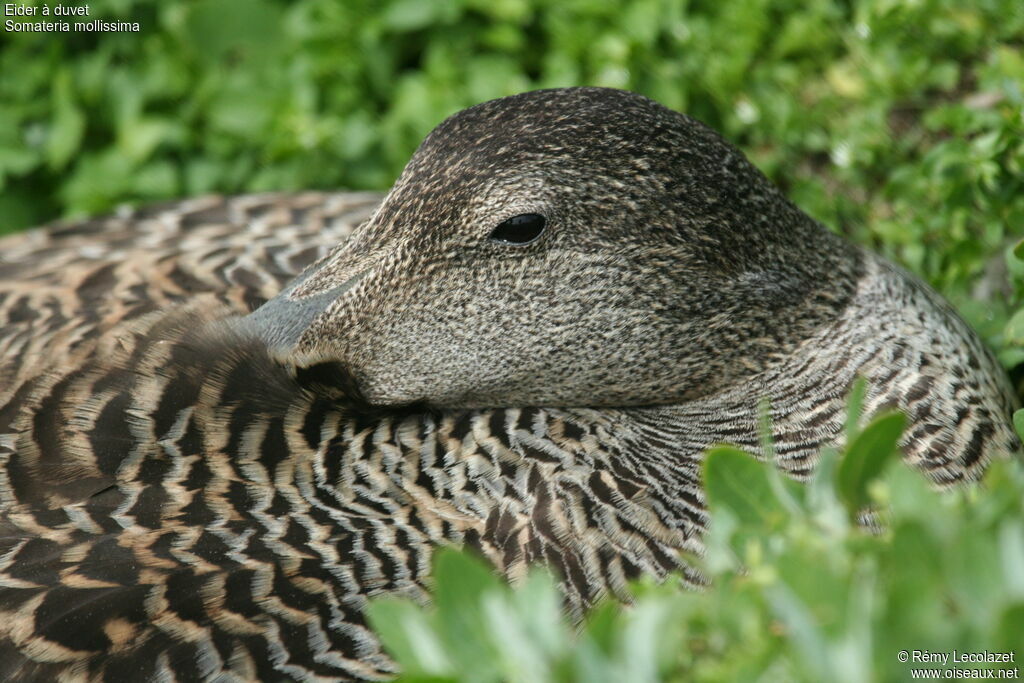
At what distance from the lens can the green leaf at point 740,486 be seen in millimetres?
1678

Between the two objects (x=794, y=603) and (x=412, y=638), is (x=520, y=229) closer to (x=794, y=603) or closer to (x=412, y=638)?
(x=412, y=638)

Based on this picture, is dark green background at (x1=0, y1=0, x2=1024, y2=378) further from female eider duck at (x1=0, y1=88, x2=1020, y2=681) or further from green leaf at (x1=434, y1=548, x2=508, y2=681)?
green leaf at (x1=434, y1=548, x2=508, y2=681)

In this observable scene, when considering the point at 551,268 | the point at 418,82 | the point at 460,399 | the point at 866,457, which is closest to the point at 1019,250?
the point at 551,268

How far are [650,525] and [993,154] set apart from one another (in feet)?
4.87

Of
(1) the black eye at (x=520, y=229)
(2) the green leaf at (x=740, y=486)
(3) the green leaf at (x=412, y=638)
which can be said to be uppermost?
(1) the black eye at (x=520, y=229)

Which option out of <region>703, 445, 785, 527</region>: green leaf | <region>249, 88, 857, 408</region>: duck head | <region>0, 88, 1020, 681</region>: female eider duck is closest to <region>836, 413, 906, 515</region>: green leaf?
<region>703, 445, 785, 527</region>: green leaf

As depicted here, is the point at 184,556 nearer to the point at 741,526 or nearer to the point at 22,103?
the point at 741,526

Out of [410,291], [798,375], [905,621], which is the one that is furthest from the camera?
[798,375]

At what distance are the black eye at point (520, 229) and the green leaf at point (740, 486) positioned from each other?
92 centimetres

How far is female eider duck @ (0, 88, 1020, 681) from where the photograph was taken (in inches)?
90.3

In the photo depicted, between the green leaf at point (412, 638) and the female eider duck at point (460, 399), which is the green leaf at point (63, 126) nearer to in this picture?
the female eider duck at point (460, 399)

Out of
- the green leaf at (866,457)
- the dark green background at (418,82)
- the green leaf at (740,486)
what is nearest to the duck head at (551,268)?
the green leaf at (740,486)

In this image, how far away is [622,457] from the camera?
257 cm

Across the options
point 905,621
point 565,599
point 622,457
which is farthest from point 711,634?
point 622,457
